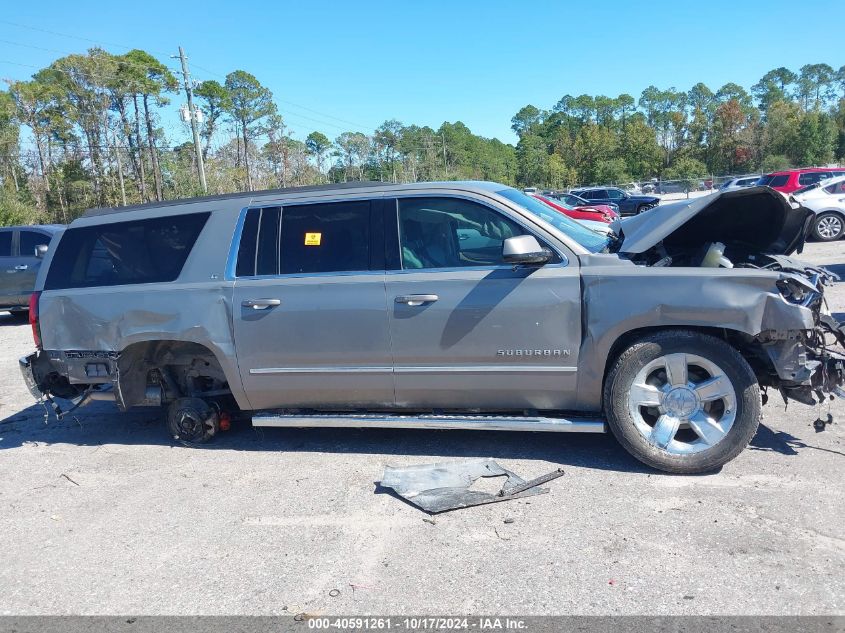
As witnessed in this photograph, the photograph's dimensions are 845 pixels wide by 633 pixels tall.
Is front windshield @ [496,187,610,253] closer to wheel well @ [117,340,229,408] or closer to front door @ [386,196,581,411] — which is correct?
front door @ [386,196,581,411]

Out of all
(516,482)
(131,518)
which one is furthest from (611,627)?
(131,518)

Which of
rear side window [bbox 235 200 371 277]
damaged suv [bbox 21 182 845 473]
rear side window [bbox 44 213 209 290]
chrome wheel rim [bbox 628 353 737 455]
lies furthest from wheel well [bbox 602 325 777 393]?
rear side window [bbox 44 213 209 290]

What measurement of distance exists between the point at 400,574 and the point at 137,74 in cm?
5483

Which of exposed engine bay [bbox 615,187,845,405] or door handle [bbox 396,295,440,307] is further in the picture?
door handle [bbox 396,295,440,307]

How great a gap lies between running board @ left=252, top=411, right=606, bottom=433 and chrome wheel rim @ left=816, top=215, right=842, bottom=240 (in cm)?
1517

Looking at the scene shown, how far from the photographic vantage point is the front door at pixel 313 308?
4.38 meters

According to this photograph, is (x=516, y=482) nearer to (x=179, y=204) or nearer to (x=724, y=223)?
(x=724, y=223)

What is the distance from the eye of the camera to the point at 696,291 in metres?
3.87

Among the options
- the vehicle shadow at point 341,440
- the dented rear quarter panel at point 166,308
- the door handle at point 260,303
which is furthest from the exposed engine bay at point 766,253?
the dented rear quarter panel at point 166,308

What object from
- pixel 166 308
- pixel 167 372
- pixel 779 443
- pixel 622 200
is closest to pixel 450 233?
pixel 166 308

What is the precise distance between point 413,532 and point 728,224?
316cm

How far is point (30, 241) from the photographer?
40.7 feet

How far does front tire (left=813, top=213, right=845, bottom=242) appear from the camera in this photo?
15992mm

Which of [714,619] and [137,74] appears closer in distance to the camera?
[714,619]
